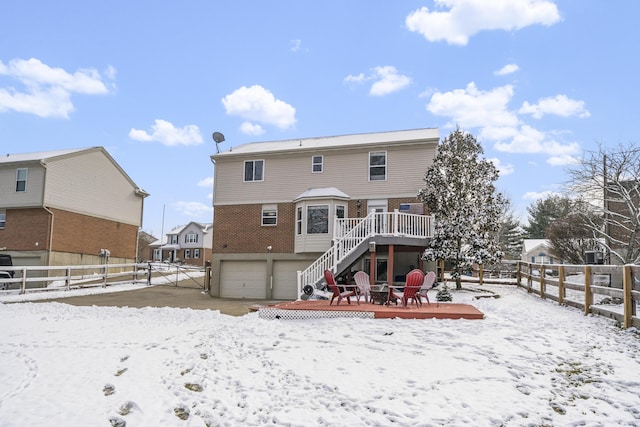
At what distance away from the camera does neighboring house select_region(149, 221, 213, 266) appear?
57938mm

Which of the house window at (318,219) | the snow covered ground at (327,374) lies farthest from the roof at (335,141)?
the snow covered ground at (327,374)

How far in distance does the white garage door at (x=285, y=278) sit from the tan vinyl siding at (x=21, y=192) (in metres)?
13.3

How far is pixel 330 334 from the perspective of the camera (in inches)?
340

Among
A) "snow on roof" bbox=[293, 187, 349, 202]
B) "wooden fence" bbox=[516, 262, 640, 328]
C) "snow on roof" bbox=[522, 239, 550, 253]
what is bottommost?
"wooden fence" bbox=[516, 262, 640, 328]

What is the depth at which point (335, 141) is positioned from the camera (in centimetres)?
A: 2148

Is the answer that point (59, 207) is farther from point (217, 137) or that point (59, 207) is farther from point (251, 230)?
point (251, 230)

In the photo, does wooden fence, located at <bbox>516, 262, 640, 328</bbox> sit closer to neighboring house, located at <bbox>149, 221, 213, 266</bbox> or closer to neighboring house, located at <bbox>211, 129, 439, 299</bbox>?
neighboring house, located at <bbox>211, 129, 439, 299</bbox>

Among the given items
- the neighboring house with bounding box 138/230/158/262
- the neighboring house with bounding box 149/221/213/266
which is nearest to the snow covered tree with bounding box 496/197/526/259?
the neighboring house with bounding box 149/221/213/266

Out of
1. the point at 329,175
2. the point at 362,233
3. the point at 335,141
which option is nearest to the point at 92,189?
the point at 335,141

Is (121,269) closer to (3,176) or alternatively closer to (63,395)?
(3,176)

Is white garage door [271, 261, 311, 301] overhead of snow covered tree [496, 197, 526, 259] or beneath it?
beneath

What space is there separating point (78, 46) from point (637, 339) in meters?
16.6

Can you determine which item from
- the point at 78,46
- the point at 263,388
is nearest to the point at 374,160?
the point at 78,46

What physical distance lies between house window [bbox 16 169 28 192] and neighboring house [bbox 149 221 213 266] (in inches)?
1292
